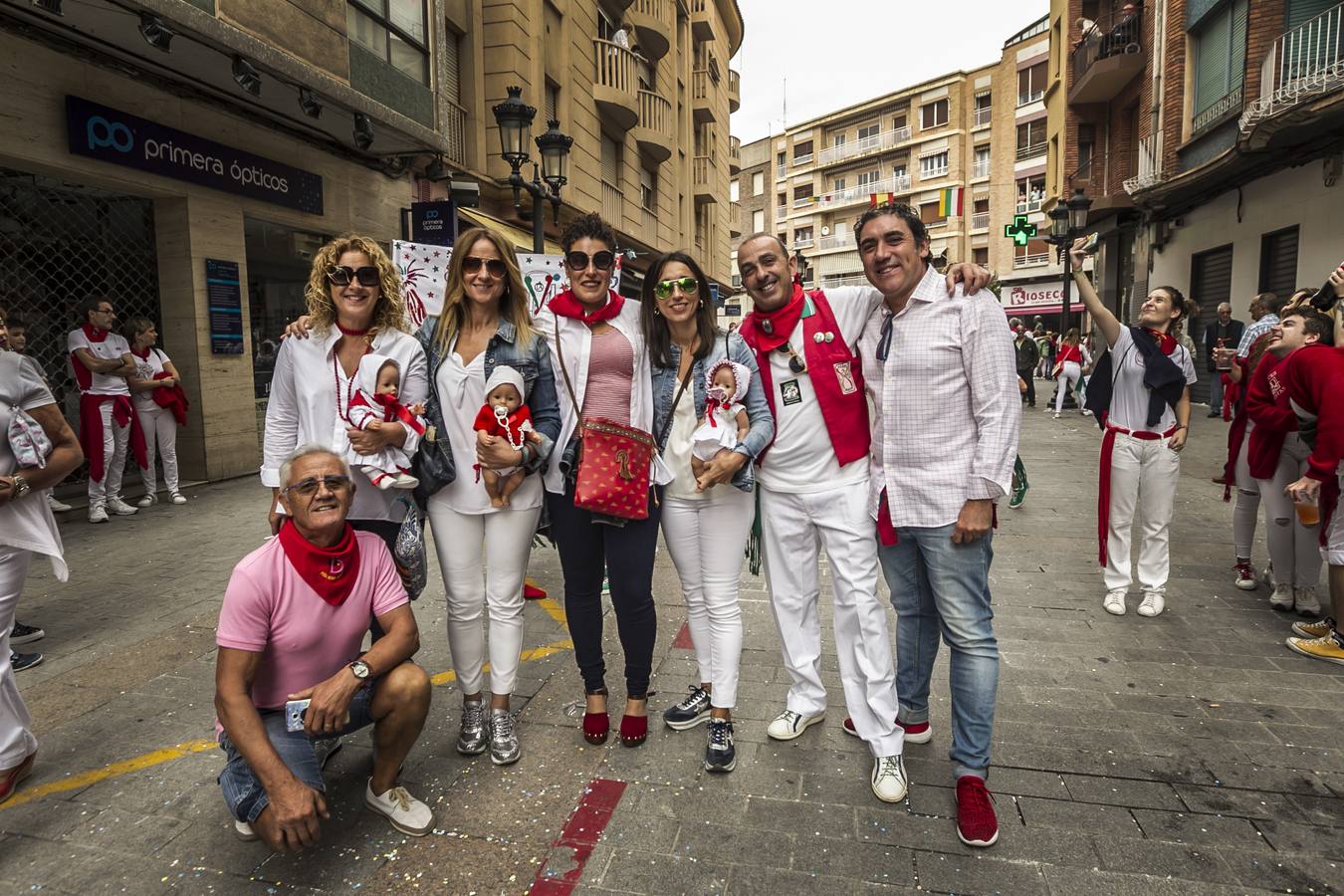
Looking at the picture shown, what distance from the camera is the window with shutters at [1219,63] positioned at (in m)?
13.7

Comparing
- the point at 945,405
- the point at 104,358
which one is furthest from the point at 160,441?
the point at 945,405

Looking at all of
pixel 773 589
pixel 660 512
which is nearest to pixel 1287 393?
pixel 773 589

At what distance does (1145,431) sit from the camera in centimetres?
491

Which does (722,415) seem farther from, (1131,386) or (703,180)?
(703,180)

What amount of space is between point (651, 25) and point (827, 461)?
22717 mm

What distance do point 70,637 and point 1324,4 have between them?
17617 millimetres

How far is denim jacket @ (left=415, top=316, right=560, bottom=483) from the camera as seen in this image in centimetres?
307

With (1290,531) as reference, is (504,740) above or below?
below

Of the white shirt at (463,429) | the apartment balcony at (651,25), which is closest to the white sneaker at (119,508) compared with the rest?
the white shirt at (463,429)

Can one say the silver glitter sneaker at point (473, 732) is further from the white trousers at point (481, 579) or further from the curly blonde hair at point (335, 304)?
the curly blonde hair at point (335, 304)

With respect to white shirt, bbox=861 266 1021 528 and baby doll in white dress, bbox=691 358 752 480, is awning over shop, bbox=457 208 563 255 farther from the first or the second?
white shirt, bbox=861 266 1021 528

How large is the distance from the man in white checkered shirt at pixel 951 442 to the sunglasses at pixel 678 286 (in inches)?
25.6

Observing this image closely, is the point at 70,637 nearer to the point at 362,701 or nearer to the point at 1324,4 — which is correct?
the point at 362,701

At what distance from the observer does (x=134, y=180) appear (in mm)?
8320
